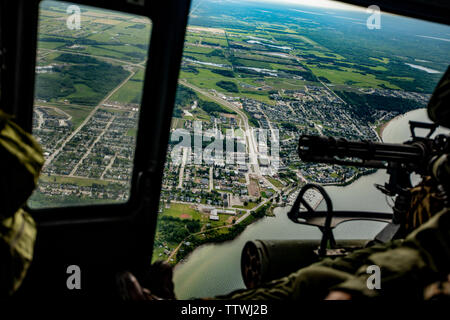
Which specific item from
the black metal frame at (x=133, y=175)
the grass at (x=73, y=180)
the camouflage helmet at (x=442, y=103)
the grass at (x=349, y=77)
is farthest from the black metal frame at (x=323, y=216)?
the grass at (x=349, y=77)

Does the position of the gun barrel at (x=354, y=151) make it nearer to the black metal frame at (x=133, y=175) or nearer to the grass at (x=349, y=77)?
the black metal frame at (x=133, y=175)

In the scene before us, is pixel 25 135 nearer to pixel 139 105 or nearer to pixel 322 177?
pixel 139 105

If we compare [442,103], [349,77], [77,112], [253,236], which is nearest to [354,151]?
[442,103]

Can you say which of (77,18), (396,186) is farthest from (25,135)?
(396,186)

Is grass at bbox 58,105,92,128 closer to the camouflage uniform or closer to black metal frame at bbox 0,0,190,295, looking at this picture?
black metal frame at bbox 0,0,190,295

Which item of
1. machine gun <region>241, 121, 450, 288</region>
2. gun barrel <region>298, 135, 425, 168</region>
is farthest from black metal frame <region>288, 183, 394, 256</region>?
gun barrel <region>298, 135, 425, 168</region>

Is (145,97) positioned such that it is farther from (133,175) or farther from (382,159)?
(382,159)
